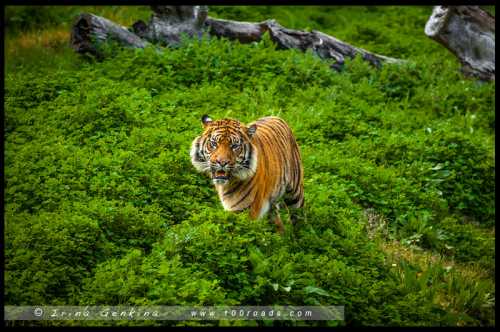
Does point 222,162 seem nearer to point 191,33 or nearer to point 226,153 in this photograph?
point 226,153

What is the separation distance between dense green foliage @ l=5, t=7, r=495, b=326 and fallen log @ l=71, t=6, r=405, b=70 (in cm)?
46

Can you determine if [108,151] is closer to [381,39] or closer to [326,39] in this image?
[326,39]

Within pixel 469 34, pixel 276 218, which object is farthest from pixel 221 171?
pixel 469 34

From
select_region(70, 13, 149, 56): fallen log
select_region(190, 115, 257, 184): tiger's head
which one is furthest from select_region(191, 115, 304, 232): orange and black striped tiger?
select_region(70, 13, 149, 56): fallen log

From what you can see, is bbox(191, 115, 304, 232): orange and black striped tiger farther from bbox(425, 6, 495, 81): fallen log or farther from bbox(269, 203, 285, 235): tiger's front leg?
bbox(425, 6, 495, 81): fallen log

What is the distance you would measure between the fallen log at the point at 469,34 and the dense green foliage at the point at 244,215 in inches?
23.3

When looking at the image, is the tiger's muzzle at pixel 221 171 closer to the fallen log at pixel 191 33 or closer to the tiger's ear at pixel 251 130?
the tiger's ear at pixel 251 130

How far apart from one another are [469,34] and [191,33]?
6.10 metres

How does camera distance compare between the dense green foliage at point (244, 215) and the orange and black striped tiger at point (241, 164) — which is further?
the orange and black striped tiger at point (241, 164)

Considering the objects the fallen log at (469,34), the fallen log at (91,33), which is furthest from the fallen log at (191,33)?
the fallen log at (469,34)

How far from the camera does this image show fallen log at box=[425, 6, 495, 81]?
14.2 metres

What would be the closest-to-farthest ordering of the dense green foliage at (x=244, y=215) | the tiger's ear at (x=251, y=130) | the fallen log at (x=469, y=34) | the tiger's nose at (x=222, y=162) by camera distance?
the dense green foliage at (x=244, y=215), the tiger's nose at (x=222, y=162), the tiger's ear at (x=251, y=130), the fallen log at (x=469, y=34)

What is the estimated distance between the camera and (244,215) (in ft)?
23.9

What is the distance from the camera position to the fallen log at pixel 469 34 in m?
14.2
